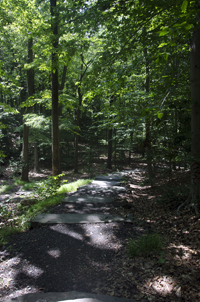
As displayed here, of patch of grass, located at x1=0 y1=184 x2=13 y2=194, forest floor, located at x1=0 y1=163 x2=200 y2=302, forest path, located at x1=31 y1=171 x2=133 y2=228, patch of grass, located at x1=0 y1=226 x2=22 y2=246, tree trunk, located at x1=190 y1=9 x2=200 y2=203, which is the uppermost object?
tree trunk, located at x1=190 y1=9 x2=200 y2=203

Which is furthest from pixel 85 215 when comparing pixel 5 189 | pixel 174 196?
pixel 5 189

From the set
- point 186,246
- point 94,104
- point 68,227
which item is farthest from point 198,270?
point 94,104

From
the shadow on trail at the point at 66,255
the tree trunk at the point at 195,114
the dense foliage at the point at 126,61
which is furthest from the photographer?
the tree trunk at the point at 195,114

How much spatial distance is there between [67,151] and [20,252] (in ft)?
62.0

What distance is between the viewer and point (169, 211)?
4.73 metres

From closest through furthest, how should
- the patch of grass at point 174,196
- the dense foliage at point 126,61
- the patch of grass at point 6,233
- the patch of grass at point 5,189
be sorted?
the dense foliage at point 126,61 < the patch of grass at point 6,233 < the patch of grass at point 174,196 < the patch of grass at point 5,189

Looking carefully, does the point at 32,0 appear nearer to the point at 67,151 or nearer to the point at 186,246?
the point at 186,246

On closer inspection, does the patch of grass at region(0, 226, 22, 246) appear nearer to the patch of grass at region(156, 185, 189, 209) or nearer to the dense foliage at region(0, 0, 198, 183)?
the dense foliage at region(0, 0, 198, 183)

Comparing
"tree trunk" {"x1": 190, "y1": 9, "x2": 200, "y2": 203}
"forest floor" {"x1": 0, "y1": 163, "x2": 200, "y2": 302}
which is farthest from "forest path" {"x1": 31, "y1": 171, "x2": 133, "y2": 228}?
"tree trunk" {"x1": 190, "y1": 9, "x2": 200, "y2": 203}

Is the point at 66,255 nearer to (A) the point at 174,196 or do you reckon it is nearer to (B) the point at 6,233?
(B) the point at 6,233

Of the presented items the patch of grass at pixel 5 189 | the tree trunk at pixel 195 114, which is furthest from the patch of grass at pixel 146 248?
the patch of grass at pixel 5 189

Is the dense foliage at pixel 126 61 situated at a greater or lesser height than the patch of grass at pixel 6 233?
greater

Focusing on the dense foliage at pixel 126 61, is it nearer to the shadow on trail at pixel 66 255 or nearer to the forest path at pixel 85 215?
the forest path at pixel 85 215

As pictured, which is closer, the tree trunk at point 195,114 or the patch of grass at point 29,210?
the tree trunk at point 195,114
